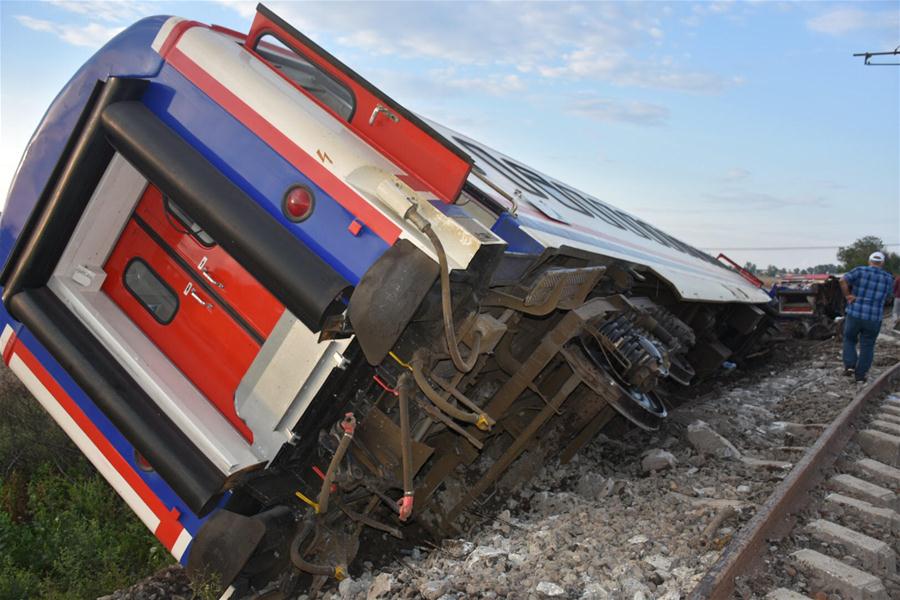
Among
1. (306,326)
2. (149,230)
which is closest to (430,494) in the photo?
(306,326)

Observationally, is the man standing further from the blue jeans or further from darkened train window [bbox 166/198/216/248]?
darkened train window [bbox 166/198/216/248]

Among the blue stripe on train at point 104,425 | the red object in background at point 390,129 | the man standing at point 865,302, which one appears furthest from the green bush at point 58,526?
the man standing at point 865,302

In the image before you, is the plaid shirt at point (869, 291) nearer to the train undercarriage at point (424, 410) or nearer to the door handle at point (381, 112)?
the train undercarriage at point (424, 410)

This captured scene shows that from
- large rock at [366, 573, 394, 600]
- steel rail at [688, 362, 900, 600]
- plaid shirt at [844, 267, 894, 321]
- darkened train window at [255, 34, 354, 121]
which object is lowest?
large rock at [366, 573, 394, 600]

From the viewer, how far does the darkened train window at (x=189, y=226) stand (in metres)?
3.62

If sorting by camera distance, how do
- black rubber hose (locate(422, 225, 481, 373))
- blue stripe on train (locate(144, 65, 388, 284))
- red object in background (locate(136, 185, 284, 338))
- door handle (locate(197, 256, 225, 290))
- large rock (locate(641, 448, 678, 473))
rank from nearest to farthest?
1. black rubber hose (locate(422, 225, 481, 373))
2. blue stripe on train (locate(144, 65, 388, 284))
3. red object in background (locate(136, 185, 284, 338))
4. door handle (locate(197, 256, 225, 290))
5. large rock (locate(641, 448, 678, 473))

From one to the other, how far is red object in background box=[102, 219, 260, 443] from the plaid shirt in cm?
Result: 649

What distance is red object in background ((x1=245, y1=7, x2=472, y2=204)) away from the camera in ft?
10.8

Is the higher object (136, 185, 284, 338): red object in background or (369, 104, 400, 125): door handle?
(369, 104, 400, 125): door handle

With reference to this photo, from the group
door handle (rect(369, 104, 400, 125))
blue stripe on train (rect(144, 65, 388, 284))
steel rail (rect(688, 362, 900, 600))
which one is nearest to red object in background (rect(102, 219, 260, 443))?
blue stripe on train (rect(144, 65, 388, 284))

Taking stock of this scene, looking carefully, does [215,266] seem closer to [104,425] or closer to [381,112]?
[104,425]

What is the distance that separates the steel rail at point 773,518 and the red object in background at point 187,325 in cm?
206

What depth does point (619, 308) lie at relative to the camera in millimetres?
4430

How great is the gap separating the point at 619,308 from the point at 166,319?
252cm
